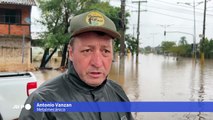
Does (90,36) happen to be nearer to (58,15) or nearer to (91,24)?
(91,24)

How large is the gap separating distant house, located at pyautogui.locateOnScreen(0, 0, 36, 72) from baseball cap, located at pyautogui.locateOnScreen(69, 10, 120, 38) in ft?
73.8

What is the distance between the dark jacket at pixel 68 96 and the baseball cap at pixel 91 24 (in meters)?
0.23

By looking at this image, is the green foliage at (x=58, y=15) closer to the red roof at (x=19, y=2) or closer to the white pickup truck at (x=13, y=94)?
the red roof at (x=19, y=2)

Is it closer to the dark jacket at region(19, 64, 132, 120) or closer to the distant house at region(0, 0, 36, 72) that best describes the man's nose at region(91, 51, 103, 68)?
the dark jacket at region(19, 64, 132, 120)

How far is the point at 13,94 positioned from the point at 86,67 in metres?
3.61

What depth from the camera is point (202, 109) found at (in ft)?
29.1

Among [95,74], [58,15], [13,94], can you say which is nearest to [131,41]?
[58,15]

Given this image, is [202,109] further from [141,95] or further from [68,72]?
[68,72]

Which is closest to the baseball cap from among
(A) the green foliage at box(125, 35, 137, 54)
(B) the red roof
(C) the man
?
(C) the man

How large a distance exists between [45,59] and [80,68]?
3013 centimetres

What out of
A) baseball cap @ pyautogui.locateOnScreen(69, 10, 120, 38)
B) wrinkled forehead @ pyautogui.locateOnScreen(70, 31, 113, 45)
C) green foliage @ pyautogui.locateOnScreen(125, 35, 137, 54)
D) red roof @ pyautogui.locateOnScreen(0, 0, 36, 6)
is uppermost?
red roof @ pyautogui.locateOnScreen(0, 0, 36, 6)

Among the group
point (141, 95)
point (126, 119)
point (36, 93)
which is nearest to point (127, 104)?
point (126, 119)

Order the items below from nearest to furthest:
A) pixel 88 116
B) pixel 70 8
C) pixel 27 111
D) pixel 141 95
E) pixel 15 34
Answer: pixel 27 111
pixel 88 116
pixel 141 95
pixel 15 34
pixel 70 8

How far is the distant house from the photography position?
24.4 metres
